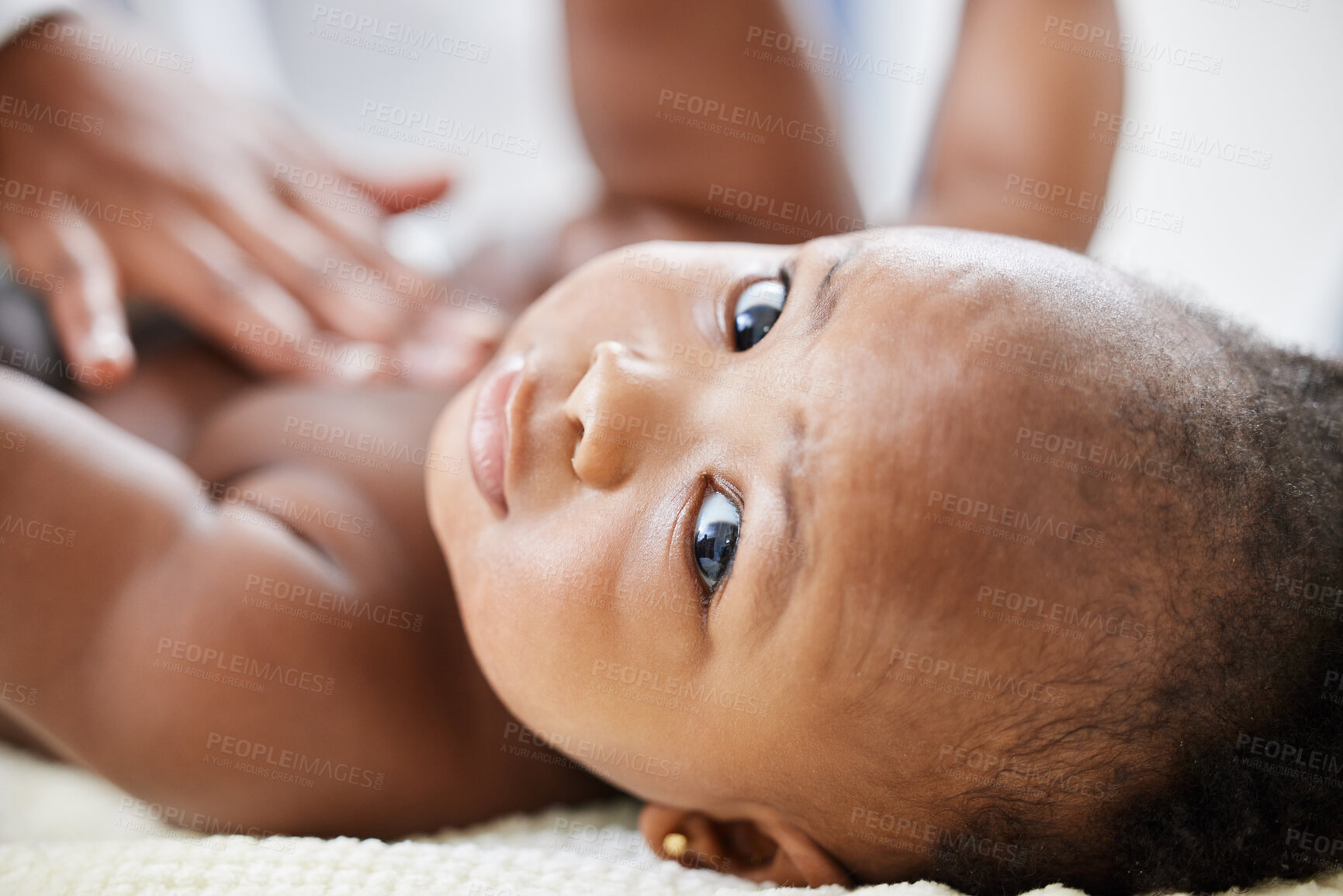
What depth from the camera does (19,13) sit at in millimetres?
1134

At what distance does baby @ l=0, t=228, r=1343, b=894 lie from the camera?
67 centimetres

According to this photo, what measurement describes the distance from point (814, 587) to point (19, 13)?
1207 millimetres

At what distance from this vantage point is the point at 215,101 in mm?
1301

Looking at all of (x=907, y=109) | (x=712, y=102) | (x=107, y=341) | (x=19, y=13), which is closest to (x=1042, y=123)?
(x=712, y=102)

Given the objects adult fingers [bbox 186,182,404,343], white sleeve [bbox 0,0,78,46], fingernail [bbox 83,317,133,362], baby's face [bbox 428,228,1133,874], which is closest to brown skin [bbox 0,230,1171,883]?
baby's face [bbox 428,228,1133,874]

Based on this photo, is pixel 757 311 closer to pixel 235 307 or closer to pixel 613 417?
pixel 613 417

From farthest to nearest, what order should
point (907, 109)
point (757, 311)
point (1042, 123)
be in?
point (907, 109) < point (1042, 123) < point (757, 311)

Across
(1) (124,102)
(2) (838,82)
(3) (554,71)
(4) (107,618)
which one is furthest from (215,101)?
(2) (838,82)

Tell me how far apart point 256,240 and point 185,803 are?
68 centimetres

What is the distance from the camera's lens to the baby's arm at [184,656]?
83 cm

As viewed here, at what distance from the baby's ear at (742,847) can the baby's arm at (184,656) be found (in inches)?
9.2

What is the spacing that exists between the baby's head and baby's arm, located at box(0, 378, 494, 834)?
0.63 ft

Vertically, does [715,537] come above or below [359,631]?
above

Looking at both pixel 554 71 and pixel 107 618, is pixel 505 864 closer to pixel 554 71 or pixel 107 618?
pixel 107 618
